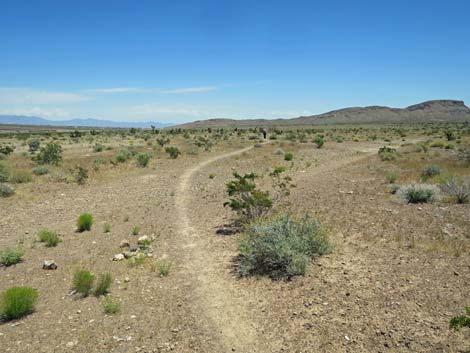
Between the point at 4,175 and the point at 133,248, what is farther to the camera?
the point at 4,175

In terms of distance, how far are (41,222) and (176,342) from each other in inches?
365

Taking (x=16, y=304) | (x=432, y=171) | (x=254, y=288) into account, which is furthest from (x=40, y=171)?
(x=432, y=171)

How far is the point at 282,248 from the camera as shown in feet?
25.1

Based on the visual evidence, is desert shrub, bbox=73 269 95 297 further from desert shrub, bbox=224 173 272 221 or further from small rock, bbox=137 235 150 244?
desert shrub, bbox=224 173 272 221

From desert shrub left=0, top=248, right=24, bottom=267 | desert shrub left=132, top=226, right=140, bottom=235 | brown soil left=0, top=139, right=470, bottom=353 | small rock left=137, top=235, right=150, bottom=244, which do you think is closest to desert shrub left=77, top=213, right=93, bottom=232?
brown soil left=0, top=139, right=470, bottom=353

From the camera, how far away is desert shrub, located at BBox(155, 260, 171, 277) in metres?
8.03

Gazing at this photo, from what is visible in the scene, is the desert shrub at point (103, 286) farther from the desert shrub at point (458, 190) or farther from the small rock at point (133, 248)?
the desert shrub at point (458, 190)

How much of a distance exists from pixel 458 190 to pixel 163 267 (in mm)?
9911

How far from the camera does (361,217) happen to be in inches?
421

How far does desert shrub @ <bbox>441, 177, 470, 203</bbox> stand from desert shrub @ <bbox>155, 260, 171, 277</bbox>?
9463mm

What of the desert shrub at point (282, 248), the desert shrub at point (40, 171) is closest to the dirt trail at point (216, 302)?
the desert shrub at point (282, 248)

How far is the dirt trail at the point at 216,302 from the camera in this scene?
18.2ft

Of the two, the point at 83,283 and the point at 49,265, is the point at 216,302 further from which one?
the point at 49,265

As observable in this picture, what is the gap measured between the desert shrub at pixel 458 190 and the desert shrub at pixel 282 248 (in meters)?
5.92
